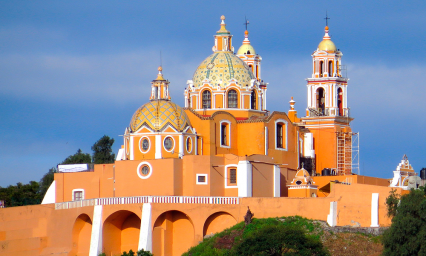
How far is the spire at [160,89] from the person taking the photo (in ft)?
192

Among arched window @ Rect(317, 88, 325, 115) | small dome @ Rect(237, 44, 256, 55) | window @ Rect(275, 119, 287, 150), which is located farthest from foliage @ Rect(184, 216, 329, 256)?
small dome @ Rect(237, 44, 256, 55)

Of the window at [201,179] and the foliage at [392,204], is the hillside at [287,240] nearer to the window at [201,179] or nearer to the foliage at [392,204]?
the foliage at [392,204]

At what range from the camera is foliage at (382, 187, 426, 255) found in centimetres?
4444

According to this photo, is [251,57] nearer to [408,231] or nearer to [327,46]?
[327,46]

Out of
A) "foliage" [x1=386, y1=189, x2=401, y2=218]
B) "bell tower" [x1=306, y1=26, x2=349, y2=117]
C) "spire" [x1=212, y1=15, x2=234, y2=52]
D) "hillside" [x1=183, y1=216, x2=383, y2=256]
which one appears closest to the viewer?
"hillside" [x1=183, y1=216, x2=383, y2=256]

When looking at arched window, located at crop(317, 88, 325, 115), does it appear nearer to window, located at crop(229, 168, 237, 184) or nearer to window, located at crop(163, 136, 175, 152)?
window, located at crop(229, 168, 237, 184)

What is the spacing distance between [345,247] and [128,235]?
12.7 meters

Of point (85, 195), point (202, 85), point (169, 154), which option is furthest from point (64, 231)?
point (202, 85)

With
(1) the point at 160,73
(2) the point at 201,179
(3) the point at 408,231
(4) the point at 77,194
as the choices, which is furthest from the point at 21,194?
(3) the point at 408,231

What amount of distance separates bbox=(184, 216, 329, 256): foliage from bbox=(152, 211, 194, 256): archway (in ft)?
10.7

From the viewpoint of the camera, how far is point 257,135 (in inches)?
2354

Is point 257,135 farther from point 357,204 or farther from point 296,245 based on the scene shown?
point 296,245

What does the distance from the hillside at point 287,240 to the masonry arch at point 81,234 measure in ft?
21.8

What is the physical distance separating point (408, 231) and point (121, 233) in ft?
59.6
